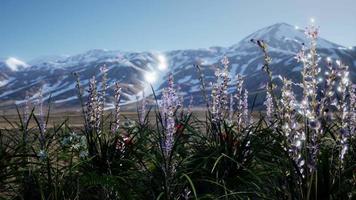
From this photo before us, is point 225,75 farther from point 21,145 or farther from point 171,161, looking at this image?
point 21,145

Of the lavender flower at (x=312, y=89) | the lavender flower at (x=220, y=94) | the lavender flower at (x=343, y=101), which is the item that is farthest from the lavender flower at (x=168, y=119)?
the lavender flower at (x=220, y=94)

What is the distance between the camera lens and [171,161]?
5.14 m

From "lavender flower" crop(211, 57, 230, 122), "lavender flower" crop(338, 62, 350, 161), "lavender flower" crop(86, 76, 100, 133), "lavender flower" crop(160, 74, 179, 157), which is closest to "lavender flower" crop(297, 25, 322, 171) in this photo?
"lavender flower" crop(338, 62, 350, 161)

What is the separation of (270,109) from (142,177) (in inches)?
130

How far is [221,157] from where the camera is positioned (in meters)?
6.68

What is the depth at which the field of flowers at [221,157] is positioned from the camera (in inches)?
147

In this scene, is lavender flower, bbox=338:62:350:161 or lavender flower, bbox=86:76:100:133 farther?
lavender flower, bbox=86:76:100:133

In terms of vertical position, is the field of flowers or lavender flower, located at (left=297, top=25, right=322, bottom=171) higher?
lavender flower, located at (left=297, top=25, right=322, bottom=171)

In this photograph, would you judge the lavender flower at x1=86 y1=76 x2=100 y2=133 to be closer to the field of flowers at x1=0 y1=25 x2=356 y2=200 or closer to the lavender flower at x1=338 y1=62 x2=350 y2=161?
the field of flowers at x1=0 y1=25 x2=356 y2=200

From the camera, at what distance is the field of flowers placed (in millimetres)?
3738

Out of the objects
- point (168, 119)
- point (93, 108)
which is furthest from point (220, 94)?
point (168, 119)

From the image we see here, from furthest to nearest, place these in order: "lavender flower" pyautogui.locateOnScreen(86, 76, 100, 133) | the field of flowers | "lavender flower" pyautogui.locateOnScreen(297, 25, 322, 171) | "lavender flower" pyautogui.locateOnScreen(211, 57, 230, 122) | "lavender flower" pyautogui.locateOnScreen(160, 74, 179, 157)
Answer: "lavender flower" pyautogui.locateOnScreen(211, 57, 230, 122) < "lavender flower" pyautogui.locateOnScreen(86, 76, 100, 133) < "lavender flower" pyautogui.locateOnScreen(160, 74, 179, 157) < the field of flowers < "lavender flower" pyautogui.locateOnScreen(297, 25, 322, 171)

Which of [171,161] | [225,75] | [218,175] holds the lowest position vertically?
[218,175]

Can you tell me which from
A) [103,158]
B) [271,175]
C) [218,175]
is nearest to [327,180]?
[271,175]
